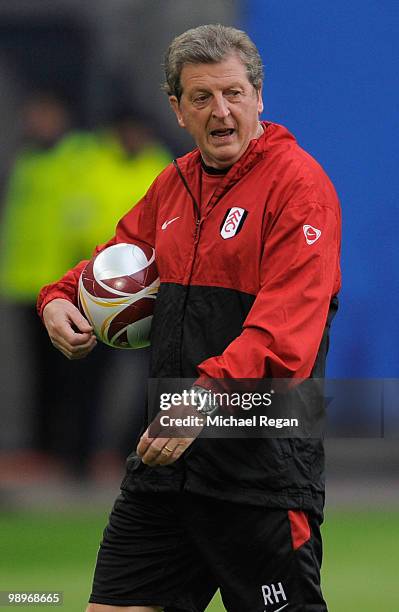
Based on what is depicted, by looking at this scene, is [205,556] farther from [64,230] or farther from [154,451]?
[64,230]

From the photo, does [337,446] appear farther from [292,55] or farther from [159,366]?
[159,366]

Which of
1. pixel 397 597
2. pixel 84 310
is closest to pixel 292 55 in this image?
pixel 397 597

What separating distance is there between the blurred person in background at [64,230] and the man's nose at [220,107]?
4500mm

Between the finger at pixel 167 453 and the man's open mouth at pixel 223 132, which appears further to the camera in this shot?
the man's open mouth at pixel 223 132

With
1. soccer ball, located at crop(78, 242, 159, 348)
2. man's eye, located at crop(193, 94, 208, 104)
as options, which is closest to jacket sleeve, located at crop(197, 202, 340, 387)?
man's eye, located at crop(193, 94, 208, 104)

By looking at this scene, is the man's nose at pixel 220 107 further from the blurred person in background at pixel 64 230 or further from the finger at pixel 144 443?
the blurred person in background at pixel 64 230

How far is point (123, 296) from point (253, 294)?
0.51 meters

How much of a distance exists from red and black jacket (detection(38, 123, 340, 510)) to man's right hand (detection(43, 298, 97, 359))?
209mm

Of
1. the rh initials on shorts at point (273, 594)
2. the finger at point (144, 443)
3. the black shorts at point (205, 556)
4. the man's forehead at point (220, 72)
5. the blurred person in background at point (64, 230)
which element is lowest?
the rh initials on shorts at point (273, 594)

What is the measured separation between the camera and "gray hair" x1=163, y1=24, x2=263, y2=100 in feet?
13.1

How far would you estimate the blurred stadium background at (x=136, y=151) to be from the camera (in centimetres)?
852

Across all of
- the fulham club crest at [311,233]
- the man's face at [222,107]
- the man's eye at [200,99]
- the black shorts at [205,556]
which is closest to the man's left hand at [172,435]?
the black shorts at [205,556]

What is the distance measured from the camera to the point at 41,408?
8.68 meters

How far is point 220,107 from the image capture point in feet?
13.1
